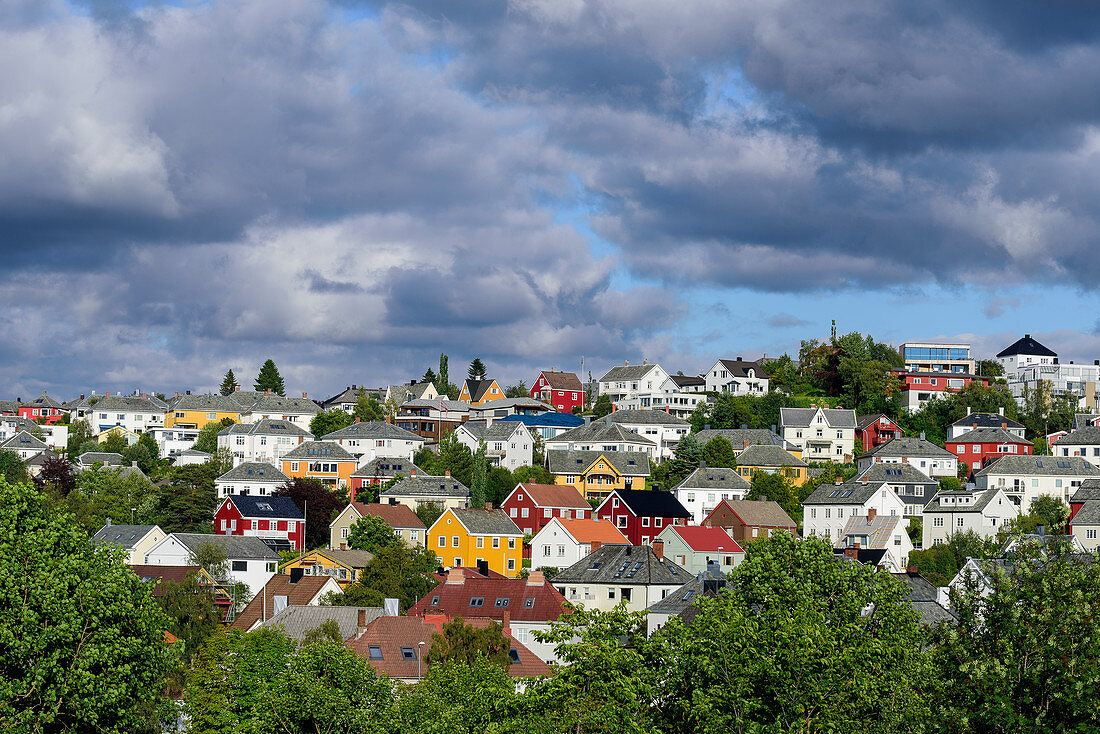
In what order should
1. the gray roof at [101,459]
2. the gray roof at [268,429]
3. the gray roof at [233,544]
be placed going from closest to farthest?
the gray roof at [233,544]
the gray roof at [101,459]
the gray roof at [268,429]

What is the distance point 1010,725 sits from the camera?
92.8 feet

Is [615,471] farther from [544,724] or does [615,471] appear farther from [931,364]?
[544,724]

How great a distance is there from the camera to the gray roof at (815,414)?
132m

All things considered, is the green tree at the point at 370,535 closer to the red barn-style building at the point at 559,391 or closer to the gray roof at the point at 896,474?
the gray roof at the point at 896,474

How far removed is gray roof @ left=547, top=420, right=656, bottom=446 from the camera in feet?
422

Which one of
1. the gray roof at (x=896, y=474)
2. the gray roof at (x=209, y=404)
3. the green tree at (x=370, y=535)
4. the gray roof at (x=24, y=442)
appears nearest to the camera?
the green tree at (x=370, y=535)

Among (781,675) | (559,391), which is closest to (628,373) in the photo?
(559,391)

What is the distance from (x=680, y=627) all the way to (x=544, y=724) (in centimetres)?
466

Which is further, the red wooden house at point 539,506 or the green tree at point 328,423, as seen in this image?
the green tree at point 328,423

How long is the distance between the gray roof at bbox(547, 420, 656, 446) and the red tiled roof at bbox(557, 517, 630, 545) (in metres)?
23.9

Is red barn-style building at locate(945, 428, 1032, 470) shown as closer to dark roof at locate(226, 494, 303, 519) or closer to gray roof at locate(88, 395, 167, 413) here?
dark roof at locate(226, 494, 303, 519)

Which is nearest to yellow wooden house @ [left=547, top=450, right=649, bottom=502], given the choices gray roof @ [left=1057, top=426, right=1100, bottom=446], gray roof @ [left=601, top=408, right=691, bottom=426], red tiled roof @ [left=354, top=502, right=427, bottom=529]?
gray roof @ [left=601, top=408, right=691, bottom=426]

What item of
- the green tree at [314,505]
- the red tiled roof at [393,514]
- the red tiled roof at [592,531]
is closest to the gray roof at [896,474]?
the red tiled roof at [592,531]

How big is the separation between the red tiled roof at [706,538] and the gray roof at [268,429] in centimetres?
5185
